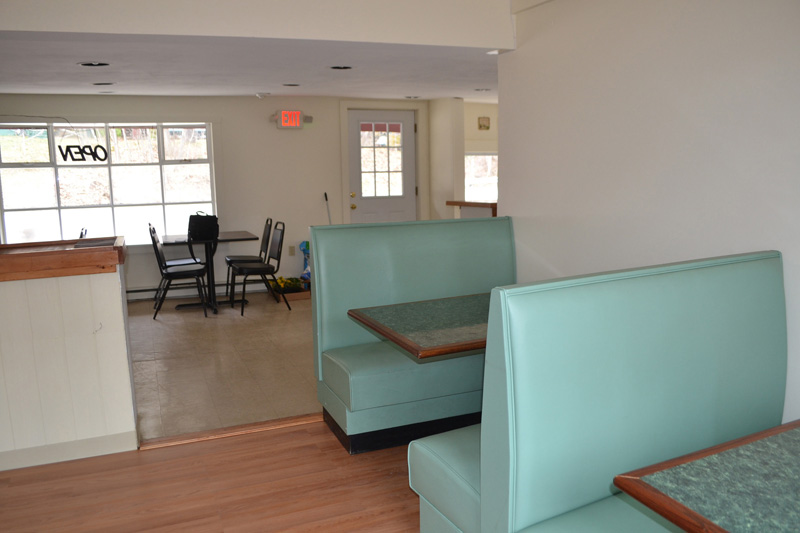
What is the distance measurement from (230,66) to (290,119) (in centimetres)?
266

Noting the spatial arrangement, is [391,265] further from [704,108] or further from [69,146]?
[69,146]

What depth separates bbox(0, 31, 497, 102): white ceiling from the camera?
3426 mm

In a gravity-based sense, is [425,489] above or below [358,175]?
below

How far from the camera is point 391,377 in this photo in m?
2.93

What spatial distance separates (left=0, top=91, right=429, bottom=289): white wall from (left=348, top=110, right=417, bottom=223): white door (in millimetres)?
156

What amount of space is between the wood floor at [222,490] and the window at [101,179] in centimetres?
445

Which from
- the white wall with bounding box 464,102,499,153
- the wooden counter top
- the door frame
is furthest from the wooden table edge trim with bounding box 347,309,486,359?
the white wall with bounding box 464,102,499,153

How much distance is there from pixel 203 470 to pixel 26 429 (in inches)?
34.0

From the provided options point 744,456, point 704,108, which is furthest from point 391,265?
point 744,456

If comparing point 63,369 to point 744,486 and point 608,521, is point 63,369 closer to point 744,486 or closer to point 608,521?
point 608,521

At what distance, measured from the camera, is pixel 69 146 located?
21.9 feet

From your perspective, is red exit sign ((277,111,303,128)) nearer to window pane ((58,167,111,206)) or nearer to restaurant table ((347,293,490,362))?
window pane ((58,167,111,206))

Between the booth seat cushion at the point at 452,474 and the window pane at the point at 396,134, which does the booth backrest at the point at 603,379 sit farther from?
the window pane at the point at 396,134

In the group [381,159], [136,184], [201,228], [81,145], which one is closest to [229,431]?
[201,228]
